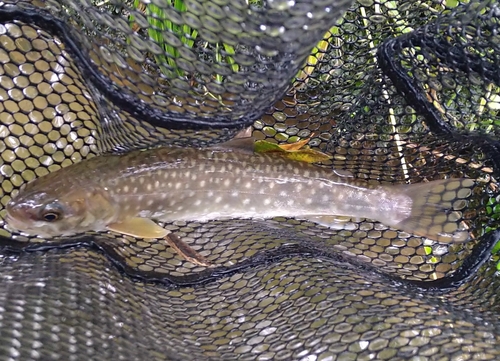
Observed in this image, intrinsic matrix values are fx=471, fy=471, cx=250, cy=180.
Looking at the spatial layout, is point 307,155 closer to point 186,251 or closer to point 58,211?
point 186,251

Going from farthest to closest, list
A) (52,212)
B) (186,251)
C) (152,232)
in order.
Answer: (186,251) < (152,232) < (52,212)

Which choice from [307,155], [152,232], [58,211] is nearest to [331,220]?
[307,155]

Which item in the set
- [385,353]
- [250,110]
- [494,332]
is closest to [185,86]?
[250,110]

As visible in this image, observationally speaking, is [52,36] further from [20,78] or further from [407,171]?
[407,171]

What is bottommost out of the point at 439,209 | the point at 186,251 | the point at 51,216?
the point at 186,251

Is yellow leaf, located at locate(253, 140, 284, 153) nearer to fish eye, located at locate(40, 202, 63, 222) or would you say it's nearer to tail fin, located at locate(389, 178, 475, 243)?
tail fin, located at locate(389, 178, 475, 243)
